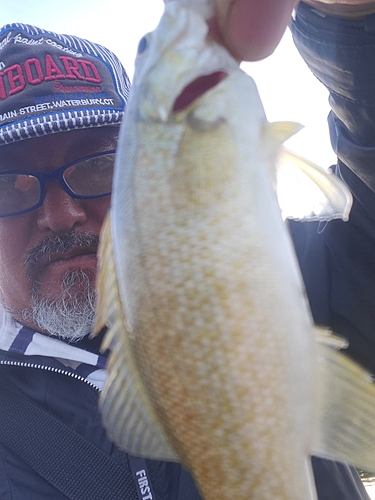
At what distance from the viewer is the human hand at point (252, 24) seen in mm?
866

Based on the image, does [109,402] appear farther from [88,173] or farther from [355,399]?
[88,173]

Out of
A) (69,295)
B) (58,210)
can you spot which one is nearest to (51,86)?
(58,210)

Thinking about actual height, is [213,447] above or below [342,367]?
below

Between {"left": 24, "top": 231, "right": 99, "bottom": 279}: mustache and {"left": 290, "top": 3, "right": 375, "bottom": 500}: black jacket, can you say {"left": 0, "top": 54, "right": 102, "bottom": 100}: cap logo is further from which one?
{"left": 290, "top": 3, "right": 375, "bottom": 500}: black jacket

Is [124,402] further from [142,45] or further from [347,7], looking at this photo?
[347,7]

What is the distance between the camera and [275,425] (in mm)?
798

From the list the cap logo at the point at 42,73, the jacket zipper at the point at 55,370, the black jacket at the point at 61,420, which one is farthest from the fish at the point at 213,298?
the cap logo at the point at 42,73

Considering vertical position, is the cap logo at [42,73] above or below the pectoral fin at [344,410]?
above

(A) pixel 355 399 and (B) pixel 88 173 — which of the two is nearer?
(A) pixel 355 399

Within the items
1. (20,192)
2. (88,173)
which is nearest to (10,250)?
(20,192)

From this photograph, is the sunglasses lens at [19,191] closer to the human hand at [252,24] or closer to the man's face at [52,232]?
the man's face at [52,232]

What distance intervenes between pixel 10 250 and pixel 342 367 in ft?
6.74

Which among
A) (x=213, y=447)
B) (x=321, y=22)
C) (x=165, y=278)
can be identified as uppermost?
(x=321, y=22)

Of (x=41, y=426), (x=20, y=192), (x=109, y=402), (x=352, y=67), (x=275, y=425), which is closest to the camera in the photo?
(x=275, y=425)
